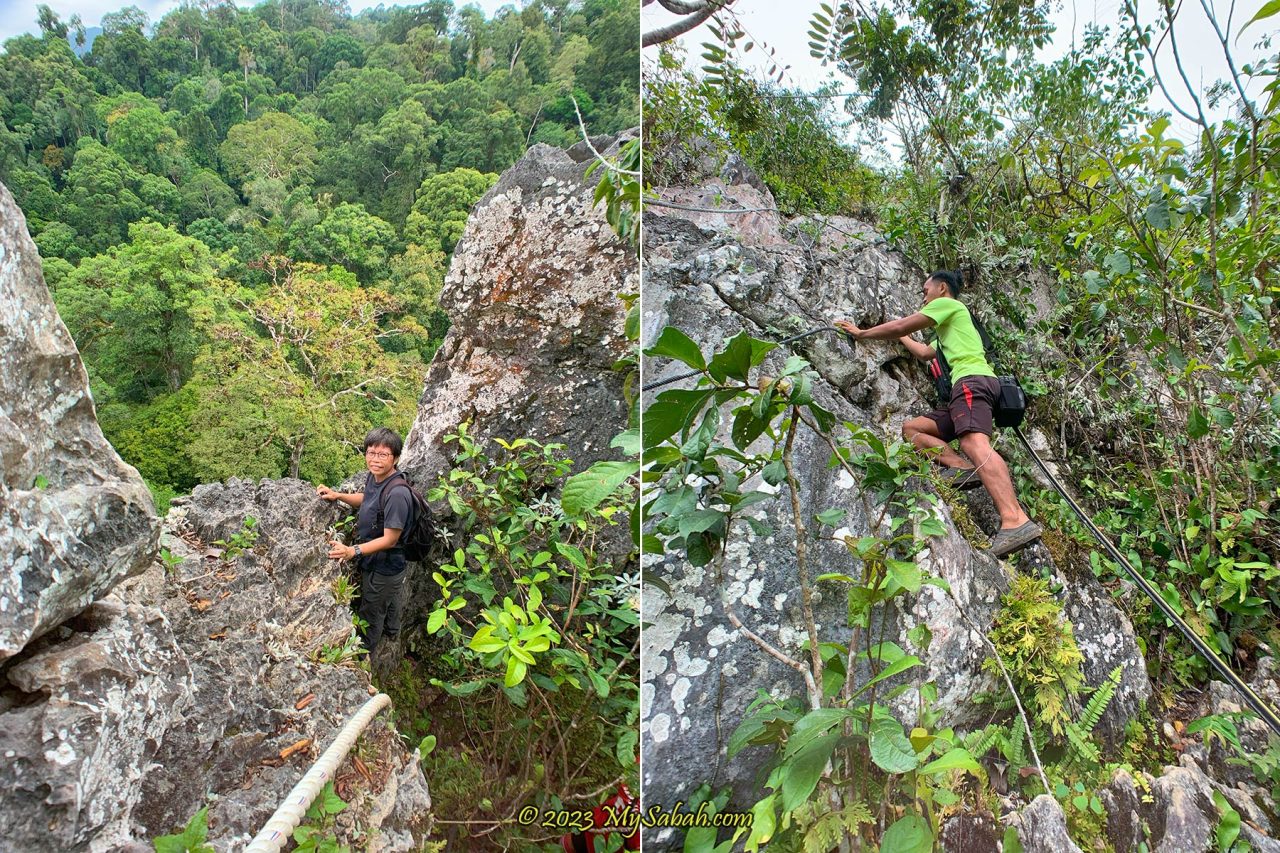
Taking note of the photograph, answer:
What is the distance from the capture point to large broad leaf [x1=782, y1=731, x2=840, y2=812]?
2.24 feet

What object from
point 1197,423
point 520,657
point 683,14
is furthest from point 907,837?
point 683,14

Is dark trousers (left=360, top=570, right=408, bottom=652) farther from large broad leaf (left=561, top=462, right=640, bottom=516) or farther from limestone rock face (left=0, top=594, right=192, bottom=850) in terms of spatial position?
large broad leaf (left=561, top=462, right=640, bottom=516)

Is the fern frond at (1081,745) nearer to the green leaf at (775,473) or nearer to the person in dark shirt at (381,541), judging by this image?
the green leaf at (775,473)

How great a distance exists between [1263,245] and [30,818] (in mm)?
1579

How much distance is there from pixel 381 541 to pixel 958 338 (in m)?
1.18

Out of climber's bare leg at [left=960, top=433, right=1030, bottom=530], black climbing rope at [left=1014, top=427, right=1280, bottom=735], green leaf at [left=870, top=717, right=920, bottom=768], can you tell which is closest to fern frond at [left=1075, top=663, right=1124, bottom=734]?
black climbing rope at [left=1014, top=427, right=1280, bottom=735]

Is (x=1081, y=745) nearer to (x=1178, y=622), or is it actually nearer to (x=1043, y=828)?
(x=1043, y=828)

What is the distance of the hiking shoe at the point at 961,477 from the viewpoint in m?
0.91

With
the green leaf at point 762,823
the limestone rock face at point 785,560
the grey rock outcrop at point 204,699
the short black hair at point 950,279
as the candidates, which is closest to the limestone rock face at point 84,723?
the grey rock outcrop at point 204,699

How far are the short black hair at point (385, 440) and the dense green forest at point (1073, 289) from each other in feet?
2.67

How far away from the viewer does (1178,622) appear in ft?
2.98

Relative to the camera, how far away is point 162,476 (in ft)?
3.17

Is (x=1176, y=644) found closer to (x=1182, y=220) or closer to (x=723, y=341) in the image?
(x=1182, y=220)

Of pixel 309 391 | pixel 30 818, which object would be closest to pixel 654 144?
pixel 309 391
